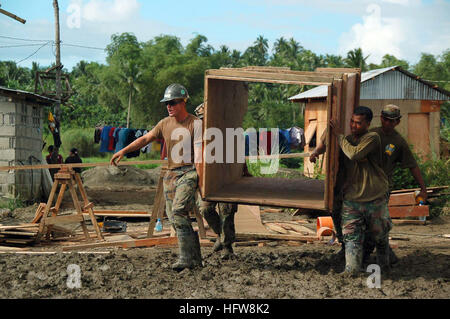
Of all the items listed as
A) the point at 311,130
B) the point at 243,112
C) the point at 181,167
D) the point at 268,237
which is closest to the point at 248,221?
the point at 268,237

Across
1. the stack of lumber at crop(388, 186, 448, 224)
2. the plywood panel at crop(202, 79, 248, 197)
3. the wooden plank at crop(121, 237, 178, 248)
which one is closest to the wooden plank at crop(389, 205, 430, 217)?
the stack of lumber at crop(388, 186, 448, 224)

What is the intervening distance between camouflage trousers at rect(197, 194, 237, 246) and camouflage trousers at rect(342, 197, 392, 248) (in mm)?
1630

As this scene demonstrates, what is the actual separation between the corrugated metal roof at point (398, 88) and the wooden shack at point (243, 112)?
12.5 m

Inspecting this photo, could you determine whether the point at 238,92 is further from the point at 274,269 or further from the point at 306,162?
the point at 306,162

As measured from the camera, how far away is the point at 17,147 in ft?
48.1

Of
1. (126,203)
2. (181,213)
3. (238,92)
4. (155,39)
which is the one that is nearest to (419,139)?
(126,203)

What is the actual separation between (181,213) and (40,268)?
1.85 metres

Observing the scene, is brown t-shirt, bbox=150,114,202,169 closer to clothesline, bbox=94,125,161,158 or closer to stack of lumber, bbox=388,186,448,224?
stack of lumber, bbox=388,186,448,224

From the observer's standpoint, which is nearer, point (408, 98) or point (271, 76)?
point (271, 76)

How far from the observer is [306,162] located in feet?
67.1

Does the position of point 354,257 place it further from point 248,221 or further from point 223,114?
point 248,221

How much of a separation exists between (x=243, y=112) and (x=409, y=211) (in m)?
5.46

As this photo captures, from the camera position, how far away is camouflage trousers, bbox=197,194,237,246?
22.5 ft
